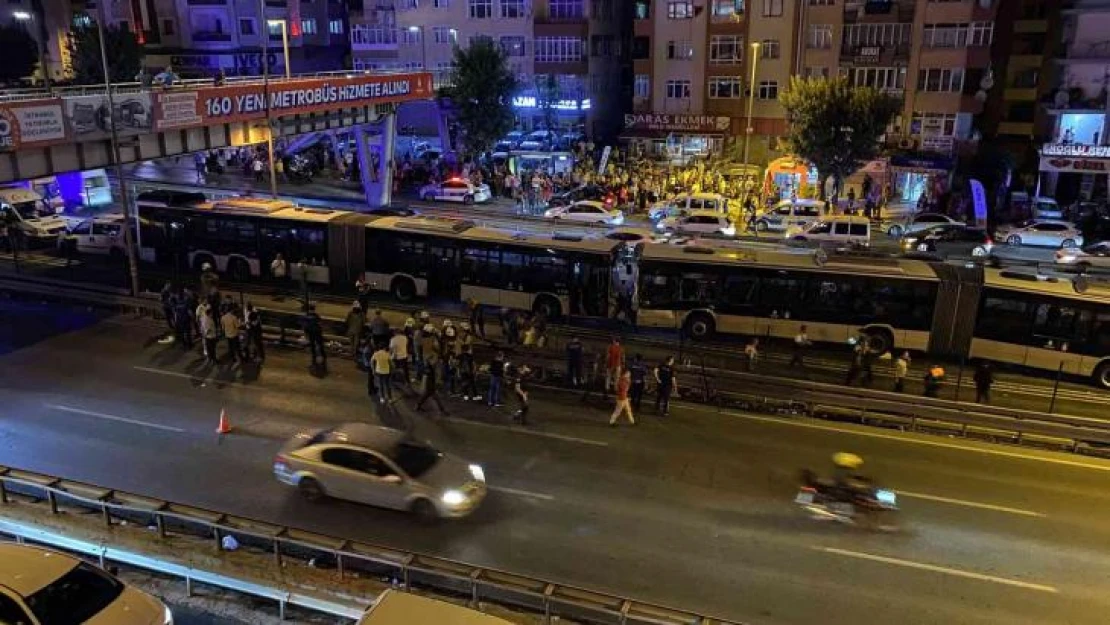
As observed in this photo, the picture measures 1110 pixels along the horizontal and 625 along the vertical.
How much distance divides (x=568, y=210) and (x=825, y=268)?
18169 millimetres

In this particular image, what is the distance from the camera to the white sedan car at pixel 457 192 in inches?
1818

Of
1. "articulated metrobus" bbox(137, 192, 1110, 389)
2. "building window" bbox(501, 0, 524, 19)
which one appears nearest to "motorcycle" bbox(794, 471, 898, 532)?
"articulated metrobus" bbox(137, 192, 1110, 389)

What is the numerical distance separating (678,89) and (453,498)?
145 feet

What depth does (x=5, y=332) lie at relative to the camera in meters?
24.8

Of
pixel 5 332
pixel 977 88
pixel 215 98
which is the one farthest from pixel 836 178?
pixel 5 332

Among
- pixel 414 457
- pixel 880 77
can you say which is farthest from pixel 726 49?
pixel 414 457

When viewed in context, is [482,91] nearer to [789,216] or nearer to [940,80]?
[789,216]

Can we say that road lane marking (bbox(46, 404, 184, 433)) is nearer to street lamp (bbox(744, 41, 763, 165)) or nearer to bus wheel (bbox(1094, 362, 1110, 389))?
bus wheel (bbox(1094, 362, 1110, 389))

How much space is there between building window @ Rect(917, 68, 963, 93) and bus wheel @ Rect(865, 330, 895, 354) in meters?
29.7

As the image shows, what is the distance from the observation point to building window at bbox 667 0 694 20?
5241cm

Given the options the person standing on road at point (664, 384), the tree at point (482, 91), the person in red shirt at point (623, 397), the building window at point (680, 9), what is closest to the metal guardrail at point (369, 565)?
the person in red shirt at point (623, 397)

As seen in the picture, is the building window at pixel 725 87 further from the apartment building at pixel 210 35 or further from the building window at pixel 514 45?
the apartment building at pixel 210 35

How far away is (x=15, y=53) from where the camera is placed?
6225cm

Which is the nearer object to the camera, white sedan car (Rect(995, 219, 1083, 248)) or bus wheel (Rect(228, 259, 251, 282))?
bus wheel (Rect(228, 259, 251, 282))
